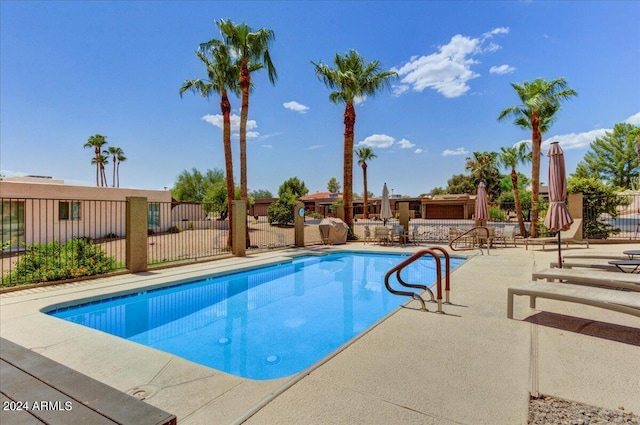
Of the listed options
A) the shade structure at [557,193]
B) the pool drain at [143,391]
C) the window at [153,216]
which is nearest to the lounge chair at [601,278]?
the shade structure at [557,193]

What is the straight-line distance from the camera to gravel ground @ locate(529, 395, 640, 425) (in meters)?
2.35

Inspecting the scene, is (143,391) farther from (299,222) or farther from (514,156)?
(514,156)

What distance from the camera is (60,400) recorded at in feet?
6.70

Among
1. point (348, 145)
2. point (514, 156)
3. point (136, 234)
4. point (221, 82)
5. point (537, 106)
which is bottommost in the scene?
point (136, 234)

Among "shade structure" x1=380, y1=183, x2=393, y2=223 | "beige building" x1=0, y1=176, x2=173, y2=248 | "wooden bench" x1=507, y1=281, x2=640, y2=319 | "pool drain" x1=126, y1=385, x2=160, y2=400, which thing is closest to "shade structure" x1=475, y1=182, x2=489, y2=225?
"shade structure" x1=380, y1=183, x2=393, y2=223

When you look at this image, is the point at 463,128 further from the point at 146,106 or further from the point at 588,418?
the point at 588,418

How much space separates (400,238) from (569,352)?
12.1 metres

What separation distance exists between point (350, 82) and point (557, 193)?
11.1 metres

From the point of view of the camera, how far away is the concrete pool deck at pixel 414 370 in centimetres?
254

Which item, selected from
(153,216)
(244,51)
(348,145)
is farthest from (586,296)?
(153,216)

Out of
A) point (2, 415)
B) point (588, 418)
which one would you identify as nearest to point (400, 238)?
point (588, 418)

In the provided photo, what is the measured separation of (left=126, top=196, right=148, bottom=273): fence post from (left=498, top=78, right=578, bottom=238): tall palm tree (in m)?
16.6

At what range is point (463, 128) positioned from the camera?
27438 mm

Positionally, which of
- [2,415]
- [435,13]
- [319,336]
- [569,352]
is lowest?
[319,336]
